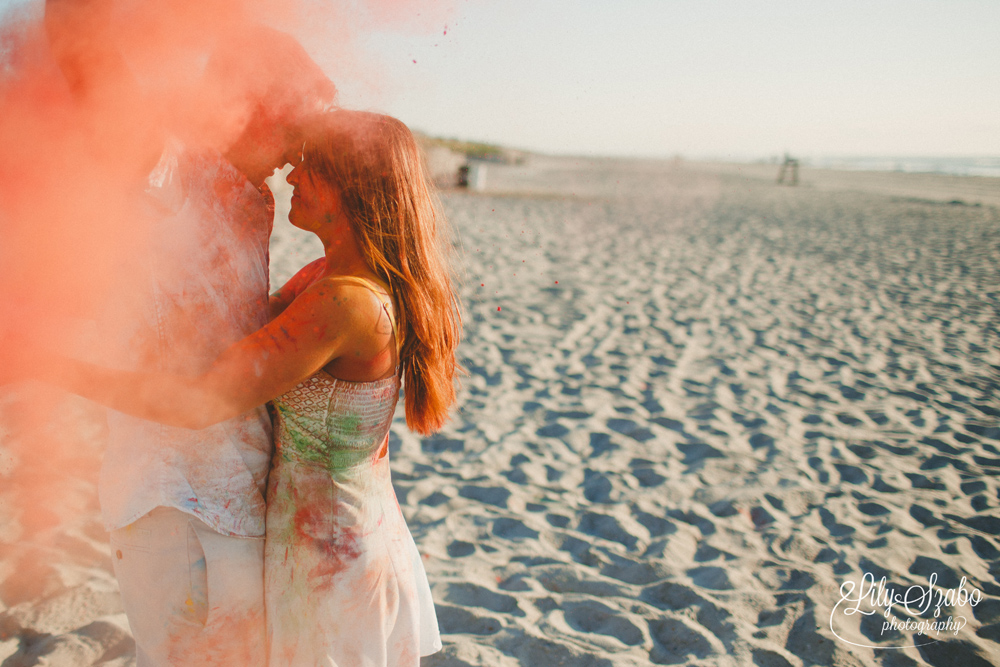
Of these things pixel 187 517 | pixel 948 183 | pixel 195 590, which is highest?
pixel 948 183

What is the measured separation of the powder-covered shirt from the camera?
1158mm

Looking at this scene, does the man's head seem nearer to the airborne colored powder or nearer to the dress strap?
the airborne colored powder

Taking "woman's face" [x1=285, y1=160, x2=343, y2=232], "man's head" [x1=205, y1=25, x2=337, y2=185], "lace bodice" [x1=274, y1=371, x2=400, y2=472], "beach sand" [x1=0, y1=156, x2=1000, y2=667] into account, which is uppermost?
"man's head" [x1=205, y1=25, x2=337, y2=185]

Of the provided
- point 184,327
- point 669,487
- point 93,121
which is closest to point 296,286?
point 184,327

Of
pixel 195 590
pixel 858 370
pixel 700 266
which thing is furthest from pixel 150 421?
pixel 700 266

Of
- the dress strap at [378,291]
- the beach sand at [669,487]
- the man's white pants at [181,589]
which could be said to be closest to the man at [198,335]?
the man's white pants at [181,589]

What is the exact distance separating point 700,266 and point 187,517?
9.42 meters

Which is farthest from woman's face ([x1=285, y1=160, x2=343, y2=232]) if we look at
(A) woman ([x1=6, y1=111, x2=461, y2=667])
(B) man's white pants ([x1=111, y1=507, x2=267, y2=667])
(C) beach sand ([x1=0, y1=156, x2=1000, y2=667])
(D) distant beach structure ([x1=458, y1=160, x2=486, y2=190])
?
(D) distant beach structure ([x1=458, y1=160, x2=486, y2=190])

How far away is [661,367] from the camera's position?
541cm

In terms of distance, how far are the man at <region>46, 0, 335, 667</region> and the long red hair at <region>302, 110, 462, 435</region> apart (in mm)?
122

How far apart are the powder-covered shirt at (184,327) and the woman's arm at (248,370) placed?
12 cm

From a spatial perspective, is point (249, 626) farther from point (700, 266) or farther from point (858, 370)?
point (700, 266)

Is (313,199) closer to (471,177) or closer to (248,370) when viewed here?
(248,370)

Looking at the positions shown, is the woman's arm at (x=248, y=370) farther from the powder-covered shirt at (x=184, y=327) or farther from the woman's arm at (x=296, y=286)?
the woman's arm at (x=296, y=286)
